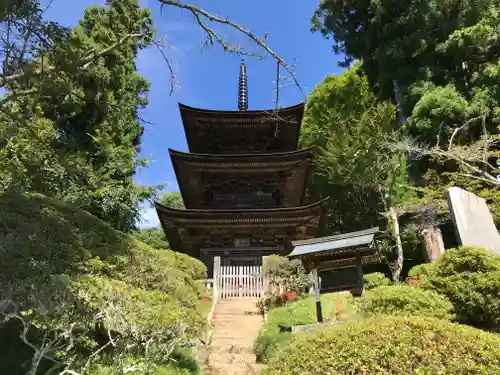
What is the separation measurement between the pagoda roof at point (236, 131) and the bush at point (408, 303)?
12313mm

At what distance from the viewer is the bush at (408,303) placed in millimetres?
6156

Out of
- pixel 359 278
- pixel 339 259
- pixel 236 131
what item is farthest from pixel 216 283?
pixel 236 131

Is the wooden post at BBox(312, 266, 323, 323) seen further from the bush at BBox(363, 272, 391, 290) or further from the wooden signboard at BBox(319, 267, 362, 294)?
the bush at BBox(363, 272, 391, 290)

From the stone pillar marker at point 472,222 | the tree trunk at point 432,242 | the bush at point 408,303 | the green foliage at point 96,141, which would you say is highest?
the green foliage at point 96,141

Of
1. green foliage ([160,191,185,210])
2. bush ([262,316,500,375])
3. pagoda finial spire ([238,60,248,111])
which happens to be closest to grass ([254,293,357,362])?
bush ([262,316,500,375])

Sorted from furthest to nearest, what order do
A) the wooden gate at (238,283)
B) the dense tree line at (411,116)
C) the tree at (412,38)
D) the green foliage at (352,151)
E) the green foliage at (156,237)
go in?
the green foliage at (156,237)
the green foliage at (352,151)
the tree at (412,38)
the dense tree line at (411,116)
the wooden gate at (238,283)

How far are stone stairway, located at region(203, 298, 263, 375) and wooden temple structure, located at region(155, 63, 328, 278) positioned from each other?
363 cm

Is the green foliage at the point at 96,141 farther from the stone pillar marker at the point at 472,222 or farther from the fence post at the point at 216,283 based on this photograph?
the stone pillar marker at the point at 472,222

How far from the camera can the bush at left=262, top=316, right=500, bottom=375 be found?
356cm

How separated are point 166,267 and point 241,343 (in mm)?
2622

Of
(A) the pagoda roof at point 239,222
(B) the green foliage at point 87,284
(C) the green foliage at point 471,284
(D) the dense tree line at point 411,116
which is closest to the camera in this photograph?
(B) the green foliage at point 87,284

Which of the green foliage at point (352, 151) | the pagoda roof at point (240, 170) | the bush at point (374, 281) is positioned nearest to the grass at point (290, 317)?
the bush at point (374, 281)

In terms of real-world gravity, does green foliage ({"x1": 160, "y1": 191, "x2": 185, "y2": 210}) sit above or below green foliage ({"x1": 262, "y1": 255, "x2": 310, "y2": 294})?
above

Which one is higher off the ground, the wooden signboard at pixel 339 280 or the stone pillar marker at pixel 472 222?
the stone pillar marker at pixel 472 222
